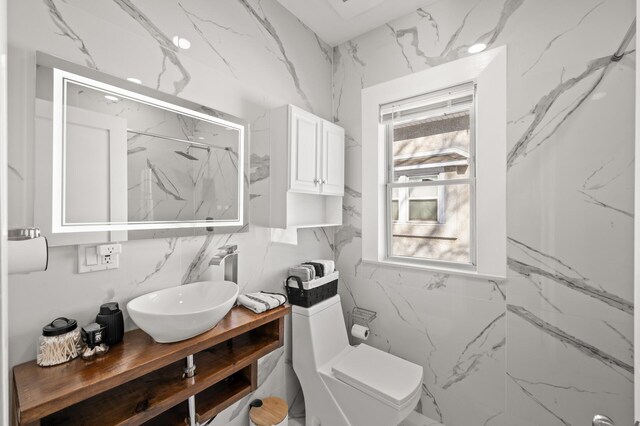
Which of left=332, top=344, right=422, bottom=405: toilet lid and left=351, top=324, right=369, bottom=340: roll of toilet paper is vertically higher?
left=351, top=324, right=369, bottom=340: roll of toilet paper

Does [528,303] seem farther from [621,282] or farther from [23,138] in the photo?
[23,138]

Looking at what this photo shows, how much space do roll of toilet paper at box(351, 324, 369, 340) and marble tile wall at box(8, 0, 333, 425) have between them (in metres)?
0.53

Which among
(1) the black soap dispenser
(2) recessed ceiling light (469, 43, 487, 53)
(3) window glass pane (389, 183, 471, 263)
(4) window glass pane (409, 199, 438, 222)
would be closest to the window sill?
(3) window glass pane (389, 183, 471, 263)

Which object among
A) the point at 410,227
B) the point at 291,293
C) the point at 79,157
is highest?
the point at 79,157

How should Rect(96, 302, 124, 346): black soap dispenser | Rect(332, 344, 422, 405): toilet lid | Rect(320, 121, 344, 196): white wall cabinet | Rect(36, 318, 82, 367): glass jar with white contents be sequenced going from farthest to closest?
Rect(320, 121, 344, 196): white wall cabinet → Rect(332, 344, 422, 405): toilet lid → Rect(96, 302, 124, 346): black soap dispenser → Rect(36, 318, 82, 367): glass jar with white contents

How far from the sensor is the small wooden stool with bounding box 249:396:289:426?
160cm

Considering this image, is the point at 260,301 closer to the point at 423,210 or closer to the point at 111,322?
the point at 111,322

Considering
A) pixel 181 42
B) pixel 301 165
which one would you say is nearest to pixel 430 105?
pixel 301 165

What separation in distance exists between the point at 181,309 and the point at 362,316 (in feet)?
4.39

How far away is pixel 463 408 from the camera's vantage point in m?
1.76

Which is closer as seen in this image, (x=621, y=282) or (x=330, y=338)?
(x=621, y=282)

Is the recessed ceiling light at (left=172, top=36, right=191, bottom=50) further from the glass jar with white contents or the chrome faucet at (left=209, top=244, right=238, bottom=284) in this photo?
the glass jar with white contents

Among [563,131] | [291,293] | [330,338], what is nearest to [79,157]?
[291,293]

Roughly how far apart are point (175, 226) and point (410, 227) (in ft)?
5.12
